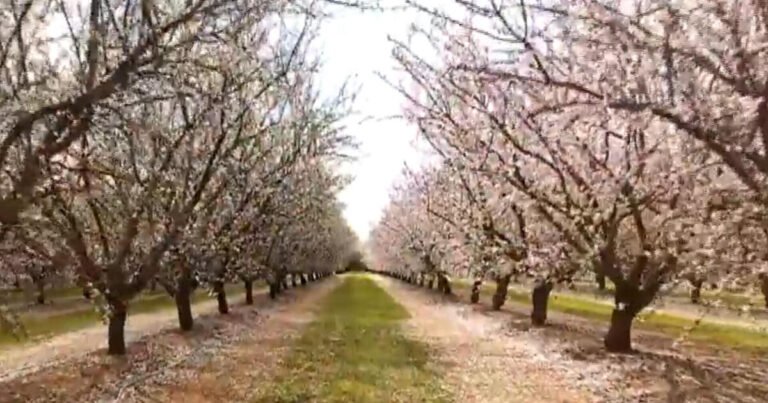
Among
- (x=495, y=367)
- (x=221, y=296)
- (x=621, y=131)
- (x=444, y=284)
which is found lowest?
(x=495, y=367)

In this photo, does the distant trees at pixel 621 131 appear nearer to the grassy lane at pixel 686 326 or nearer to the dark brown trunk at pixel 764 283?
the dark brown trunk at pixel 764 283

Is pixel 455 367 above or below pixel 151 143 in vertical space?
below

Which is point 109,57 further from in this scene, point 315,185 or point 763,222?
point 315,185

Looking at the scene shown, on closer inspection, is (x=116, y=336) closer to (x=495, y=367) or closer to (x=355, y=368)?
(x=355, y=368)

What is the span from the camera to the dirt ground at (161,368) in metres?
15.3

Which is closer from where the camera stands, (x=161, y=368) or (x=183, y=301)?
(x=161, y=368)

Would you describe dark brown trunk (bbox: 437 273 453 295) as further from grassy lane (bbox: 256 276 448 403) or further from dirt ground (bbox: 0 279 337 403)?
dirt ground (bbox: 0 279 337 403)

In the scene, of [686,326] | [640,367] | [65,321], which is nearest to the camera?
[640,367]

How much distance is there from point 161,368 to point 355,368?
402cm

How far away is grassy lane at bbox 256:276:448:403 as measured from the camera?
48.3ft

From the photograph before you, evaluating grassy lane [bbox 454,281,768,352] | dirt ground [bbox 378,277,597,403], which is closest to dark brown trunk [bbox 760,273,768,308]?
dirt ground [bbox 378,277,597,403]

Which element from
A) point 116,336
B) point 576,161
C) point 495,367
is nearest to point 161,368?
point 116,336

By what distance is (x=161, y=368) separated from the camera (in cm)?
1858

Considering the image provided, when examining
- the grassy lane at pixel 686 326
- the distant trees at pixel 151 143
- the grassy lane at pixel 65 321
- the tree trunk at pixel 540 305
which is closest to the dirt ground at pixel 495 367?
the tree trunk at pixel 540 305
